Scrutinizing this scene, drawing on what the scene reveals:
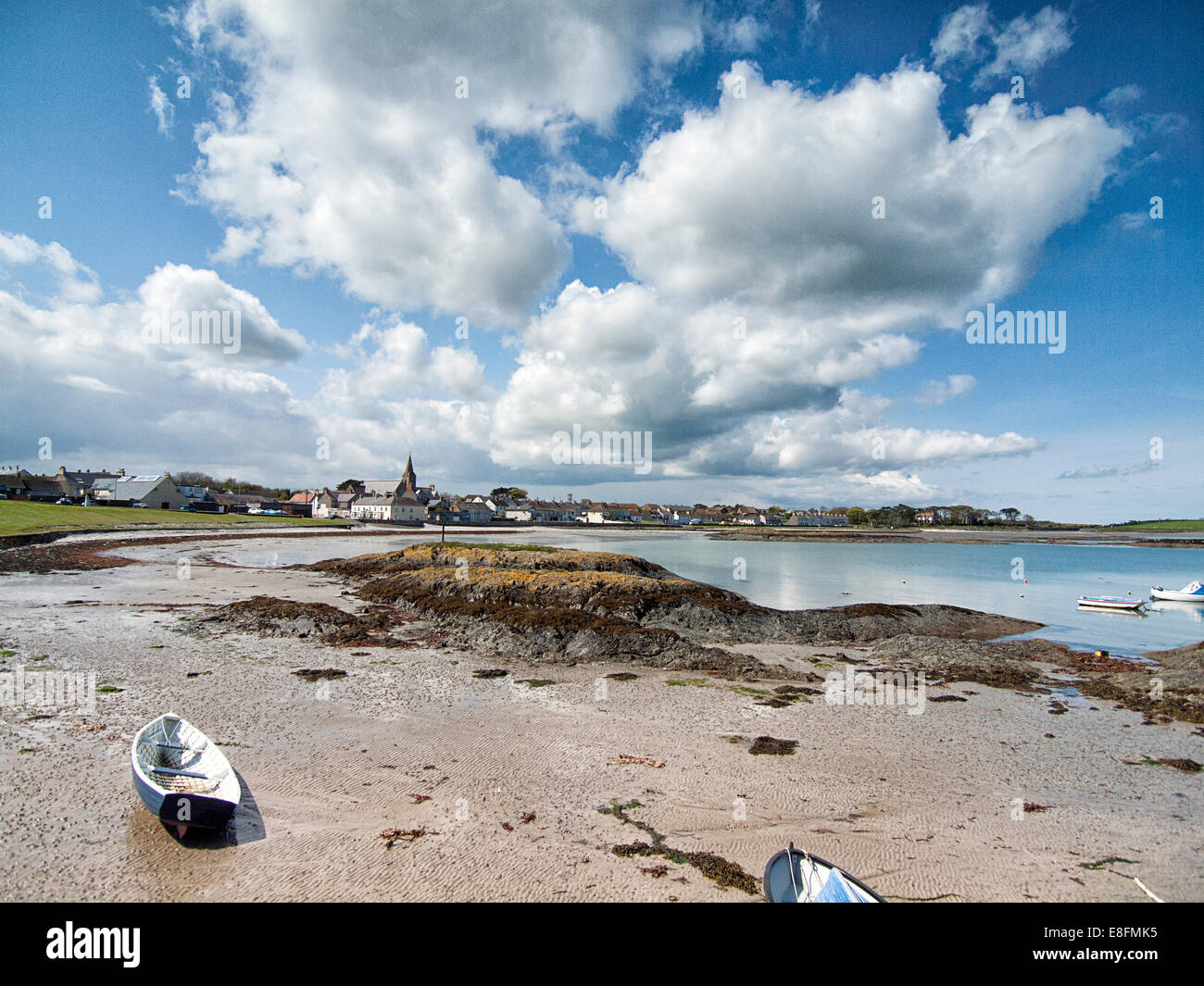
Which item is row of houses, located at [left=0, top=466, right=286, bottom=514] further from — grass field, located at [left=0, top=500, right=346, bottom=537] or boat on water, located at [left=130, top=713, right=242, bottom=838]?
boat on water, located at [left=130, top=713, right=242, bottom=838]

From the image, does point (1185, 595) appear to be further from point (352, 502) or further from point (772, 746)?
point (352, 502)

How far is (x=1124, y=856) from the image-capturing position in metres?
6.39

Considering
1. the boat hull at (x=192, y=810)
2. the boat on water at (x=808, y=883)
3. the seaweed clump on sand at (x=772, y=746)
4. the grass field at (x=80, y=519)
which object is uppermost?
the grass field at (x=80, y=519)

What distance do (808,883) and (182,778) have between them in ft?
24.9

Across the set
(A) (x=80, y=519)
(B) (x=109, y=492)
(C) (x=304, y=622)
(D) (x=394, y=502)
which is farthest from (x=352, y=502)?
(C) (x=304, y=622)

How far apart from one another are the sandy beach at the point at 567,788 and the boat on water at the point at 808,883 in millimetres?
393

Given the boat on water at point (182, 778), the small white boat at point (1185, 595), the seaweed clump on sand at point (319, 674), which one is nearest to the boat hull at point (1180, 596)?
the small white boat at point (1185, 595)

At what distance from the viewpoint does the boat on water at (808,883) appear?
471 cm

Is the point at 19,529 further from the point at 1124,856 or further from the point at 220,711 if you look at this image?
the point at 1124,856

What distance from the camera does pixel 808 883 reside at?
5062mm

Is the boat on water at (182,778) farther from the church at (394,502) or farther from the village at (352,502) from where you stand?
the church at (394,502)

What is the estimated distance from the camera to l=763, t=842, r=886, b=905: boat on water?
471 cm
